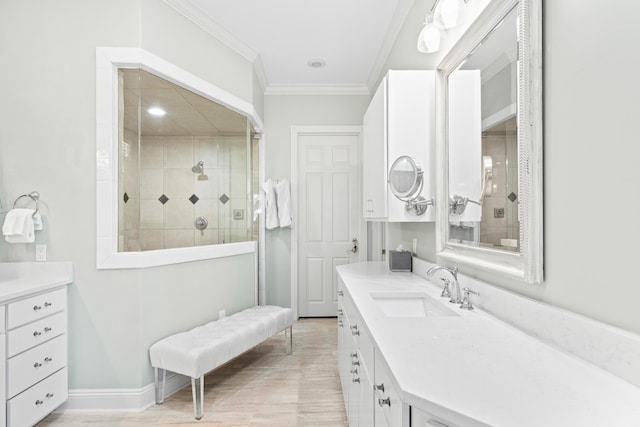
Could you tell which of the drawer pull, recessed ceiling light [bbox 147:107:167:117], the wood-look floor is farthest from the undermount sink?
recessed ceiling light [bbox 147:107:167:117]

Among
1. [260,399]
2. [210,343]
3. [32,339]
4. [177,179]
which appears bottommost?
[260,399]

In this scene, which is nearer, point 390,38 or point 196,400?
point 196,400

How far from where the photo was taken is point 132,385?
2299 millimetres

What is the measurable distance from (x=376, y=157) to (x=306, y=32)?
1.44 meters

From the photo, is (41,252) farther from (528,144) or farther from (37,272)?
(528,144)

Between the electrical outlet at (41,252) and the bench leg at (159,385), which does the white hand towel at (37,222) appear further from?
the bench leg at (159,385)

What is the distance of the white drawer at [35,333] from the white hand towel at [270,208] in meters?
2.17

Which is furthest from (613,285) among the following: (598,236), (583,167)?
(583,167)

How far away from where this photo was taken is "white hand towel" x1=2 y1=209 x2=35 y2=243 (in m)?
2.11

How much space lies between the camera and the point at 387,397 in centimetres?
108

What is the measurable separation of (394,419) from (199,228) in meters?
2.28

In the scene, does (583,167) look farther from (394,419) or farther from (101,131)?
(101,131)

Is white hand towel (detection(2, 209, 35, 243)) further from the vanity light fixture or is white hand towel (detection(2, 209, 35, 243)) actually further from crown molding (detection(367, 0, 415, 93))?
crown molding (detection(367, 0, 415, 93))

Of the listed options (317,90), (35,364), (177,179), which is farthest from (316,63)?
(35,364)
